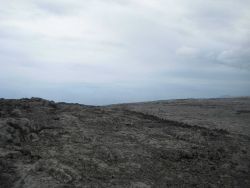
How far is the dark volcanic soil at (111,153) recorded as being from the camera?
1036cm

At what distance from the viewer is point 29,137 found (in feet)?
42.6

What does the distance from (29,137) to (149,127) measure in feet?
16.7

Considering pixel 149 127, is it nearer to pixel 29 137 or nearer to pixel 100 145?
pixel 100 145

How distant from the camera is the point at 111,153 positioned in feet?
39.9

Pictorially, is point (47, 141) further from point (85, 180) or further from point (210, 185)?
point (210, 185)

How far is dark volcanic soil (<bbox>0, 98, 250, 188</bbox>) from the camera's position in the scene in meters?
10.4

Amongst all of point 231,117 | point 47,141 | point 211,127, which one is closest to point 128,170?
point 47,141

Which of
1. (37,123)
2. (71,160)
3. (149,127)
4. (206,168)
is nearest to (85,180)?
(71,160)

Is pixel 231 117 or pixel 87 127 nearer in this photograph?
pixel 87 127

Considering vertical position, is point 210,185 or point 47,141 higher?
point 47,141

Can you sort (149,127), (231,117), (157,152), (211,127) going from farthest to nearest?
(231,117)
(211,127)
(149,127)
(157,152)

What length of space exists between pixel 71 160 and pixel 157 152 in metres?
2.81

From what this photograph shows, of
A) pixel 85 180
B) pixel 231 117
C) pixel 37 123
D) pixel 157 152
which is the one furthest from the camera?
pixel 231 117

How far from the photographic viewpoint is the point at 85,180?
10.1m
